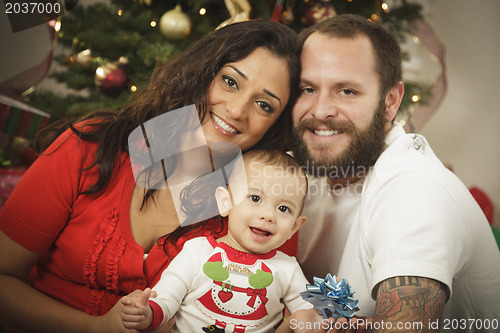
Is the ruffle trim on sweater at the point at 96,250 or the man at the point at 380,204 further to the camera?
the ruffle trim on sweater at the point at 96,250

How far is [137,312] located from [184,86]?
54cm

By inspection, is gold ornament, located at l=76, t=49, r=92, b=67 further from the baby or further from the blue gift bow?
the blue gift bow

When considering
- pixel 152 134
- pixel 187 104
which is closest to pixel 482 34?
pixel 187 104

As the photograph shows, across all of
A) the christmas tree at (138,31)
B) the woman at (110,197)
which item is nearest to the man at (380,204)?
the woman at (110,197)

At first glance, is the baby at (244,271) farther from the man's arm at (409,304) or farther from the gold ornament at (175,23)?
the gold ornament at (175,23)

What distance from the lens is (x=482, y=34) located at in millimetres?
1581

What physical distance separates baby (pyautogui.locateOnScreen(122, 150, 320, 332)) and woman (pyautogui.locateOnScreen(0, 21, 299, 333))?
0.32ft

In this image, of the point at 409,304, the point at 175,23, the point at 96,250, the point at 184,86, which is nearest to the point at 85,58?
the point at 175,23

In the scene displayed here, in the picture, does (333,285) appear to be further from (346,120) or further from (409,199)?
(346,120)

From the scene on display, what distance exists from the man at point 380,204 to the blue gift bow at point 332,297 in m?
0.08

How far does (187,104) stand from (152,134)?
0.37 feet

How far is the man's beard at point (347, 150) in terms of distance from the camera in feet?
3.58

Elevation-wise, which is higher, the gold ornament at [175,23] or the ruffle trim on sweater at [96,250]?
the gold ornament at [175,23]

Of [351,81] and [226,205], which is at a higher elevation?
[351,81]
